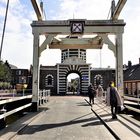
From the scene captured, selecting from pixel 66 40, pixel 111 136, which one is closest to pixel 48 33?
pixel 66 40

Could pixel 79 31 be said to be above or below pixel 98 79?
above

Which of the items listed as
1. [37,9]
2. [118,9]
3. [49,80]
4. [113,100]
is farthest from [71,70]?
[113,100]

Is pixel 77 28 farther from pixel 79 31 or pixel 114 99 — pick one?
pixel 114 99

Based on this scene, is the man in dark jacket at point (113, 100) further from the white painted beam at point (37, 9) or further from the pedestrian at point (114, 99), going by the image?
the white painted beam at point (37, 9)

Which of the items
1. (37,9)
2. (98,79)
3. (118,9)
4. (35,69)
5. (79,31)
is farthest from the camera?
(98,79)

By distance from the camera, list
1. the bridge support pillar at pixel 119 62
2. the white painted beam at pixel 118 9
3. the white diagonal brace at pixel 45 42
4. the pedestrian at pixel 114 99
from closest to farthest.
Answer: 1. the pedestrian at pixel 114 99
2. the white painted beam at pixel 118 9
3. the bridge support pillar at pixel 119 62
4. the white diagonal brace at pixel 45 42

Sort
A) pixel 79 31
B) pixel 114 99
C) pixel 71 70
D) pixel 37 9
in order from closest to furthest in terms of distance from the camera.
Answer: pixel 114 99, pixel 37 9, pixel 79 31, pixel 71 70

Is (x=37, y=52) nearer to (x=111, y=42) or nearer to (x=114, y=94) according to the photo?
(x=111, y=42)

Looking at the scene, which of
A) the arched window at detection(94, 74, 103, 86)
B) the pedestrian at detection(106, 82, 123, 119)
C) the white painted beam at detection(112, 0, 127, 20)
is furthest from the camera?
the arched window at detection(94, 74, 103, 86)

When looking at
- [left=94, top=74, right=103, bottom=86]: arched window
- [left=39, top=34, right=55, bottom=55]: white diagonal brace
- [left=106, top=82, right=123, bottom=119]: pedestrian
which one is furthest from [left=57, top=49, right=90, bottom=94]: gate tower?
[left=106, top=82, right=123, bottom=119]: pedestrian

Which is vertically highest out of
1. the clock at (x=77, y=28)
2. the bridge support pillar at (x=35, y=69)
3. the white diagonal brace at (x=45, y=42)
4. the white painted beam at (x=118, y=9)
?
the white painted beam at (x=118, y=9)

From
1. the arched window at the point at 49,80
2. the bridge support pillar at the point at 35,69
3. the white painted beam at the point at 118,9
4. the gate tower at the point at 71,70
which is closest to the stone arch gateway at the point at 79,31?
the bridge support pillar at the point at 35,69

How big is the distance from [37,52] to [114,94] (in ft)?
20.5

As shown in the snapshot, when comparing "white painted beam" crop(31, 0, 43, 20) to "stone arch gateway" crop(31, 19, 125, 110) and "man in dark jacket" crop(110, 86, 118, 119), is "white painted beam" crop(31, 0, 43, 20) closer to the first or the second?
"stone arch gateway" crop(31, 19, 125, 110)
